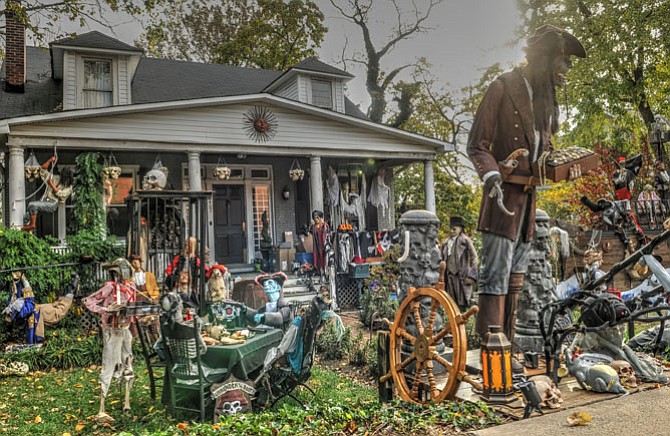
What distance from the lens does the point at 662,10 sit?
17.4 meters

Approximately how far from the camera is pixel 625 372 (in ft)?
14.9

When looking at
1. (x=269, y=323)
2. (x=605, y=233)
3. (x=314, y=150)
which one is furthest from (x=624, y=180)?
(x=269, y=323)

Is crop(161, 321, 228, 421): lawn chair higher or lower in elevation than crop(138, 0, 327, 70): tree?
lower

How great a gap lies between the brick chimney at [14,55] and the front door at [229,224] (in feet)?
19.3

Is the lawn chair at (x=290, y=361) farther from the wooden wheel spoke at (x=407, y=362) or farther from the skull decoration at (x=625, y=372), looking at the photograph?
the skull decoration at (x=625, y=372)

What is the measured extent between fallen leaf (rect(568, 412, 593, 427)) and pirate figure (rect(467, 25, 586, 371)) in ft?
2.81

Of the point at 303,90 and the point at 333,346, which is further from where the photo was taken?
the point at 303,90

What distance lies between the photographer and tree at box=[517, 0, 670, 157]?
17.9 metres

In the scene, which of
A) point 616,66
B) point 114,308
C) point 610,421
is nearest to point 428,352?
point 610,421

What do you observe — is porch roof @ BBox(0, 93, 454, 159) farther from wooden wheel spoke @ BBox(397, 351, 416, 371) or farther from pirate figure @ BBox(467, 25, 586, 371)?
wooden wheel spoke @ BBox(397, 351, 416, 371)

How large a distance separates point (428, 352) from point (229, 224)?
12.4 m

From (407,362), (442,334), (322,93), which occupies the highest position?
(322,93)

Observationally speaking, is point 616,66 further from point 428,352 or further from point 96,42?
point 428,352

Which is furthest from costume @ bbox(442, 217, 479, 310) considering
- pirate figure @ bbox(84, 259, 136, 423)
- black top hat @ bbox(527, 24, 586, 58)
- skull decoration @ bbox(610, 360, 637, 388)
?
pirate figure @ bbox(84, 259, 136, 423)
